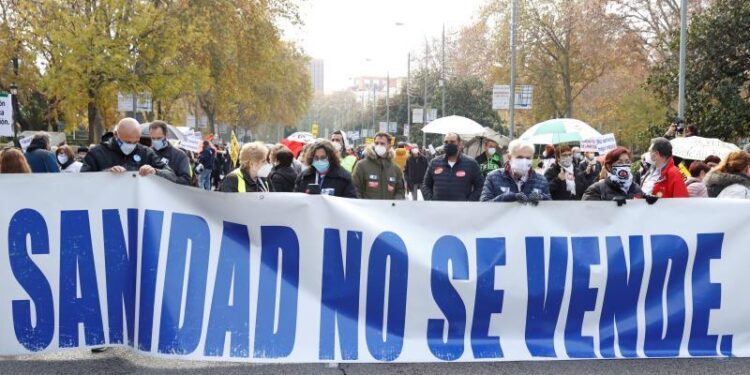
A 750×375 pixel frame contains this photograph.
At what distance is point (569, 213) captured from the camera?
572cm

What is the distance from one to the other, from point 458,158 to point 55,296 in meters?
4.91

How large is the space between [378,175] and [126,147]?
3.31 metres

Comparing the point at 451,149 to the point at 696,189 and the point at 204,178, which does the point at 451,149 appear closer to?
the point at 696,189

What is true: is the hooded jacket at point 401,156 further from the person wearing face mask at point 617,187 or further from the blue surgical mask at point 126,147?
the blue surgical mask at point 126,147

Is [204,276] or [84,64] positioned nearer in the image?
[204,276]

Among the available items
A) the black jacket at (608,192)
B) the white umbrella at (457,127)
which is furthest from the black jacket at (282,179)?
the white umbrella at (457,127)

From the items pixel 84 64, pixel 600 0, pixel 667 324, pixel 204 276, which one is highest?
pixel 600 0

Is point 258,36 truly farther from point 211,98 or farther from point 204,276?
point 204,276

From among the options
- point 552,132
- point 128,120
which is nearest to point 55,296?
point 128,120

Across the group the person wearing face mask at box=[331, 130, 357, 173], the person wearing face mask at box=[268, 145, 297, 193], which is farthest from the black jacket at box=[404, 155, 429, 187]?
the person wearing face mask at box=[268, 145, 297, 193]

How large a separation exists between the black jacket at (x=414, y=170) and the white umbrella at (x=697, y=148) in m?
6.62

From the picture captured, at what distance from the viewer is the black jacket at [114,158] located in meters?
6.61

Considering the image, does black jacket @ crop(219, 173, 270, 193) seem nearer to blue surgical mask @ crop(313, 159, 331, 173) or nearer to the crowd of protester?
the crowd of protester

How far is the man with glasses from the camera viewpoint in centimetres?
923
